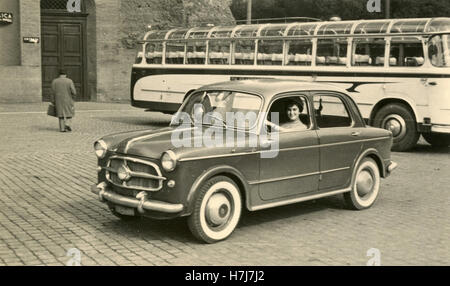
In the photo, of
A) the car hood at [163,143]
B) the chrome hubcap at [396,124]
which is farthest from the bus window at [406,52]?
the car hood at [163,143]

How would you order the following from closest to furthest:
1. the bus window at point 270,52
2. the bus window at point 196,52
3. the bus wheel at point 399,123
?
the bus wheel at point 399,123 → the bus window at point 270,52 → the bus window at point 196,52

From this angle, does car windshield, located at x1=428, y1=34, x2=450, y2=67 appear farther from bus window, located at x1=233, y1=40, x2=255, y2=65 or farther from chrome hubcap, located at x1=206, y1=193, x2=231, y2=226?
chrome hubcap, located at x1=206, y1=193, x2=231, y2=226

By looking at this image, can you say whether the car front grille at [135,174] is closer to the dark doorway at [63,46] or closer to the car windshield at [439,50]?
the car windshield at [439,50]

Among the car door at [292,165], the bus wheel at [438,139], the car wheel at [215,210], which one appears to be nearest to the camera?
the car wheel at [215,210]

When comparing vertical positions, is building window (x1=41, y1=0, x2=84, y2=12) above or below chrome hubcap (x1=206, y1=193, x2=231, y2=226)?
above

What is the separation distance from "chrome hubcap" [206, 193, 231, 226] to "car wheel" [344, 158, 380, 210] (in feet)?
6.69

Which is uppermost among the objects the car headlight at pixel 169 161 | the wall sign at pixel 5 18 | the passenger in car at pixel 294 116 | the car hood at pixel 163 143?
the wall sign at pixel 5 18

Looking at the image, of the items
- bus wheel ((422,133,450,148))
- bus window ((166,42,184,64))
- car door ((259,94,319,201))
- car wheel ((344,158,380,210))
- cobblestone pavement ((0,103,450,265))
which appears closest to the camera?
cobblestone pavement ((0,103,450,265))

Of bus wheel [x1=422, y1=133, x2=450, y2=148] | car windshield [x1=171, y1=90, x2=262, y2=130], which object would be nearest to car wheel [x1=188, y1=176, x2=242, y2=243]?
car windshield [x1=171, y1=90, x2=262, y2=130]

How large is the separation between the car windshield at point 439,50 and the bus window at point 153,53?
8213mm

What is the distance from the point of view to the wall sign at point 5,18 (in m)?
24.5

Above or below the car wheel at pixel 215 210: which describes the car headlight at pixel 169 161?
above

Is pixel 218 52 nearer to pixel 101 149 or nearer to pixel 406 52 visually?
pixel 406 52

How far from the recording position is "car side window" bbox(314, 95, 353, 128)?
7.53 meters
